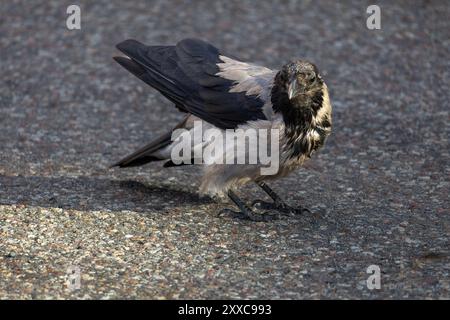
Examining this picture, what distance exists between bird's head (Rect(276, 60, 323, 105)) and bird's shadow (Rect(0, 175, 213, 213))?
127 centimetres

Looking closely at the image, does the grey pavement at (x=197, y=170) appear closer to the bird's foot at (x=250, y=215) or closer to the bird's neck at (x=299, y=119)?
the bird's foot at (x=250, y=215)

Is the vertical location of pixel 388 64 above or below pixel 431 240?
above

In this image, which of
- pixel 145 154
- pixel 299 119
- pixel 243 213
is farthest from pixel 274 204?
pixel 145 154

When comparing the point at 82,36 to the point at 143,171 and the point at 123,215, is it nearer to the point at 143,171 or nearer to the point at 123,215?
the point at 143,171

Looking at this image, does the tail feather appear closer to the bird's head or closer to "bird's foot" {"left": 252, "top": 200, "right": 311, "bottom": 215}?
"bird's foot" {"left": 252, "top": 200, "right": 311, "bottom": 215}

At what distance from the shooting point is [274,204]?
22.8 feet

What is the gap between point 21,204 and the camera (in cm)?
683

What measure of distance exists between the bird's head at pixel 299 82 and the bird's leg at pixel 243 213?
928 millimetres

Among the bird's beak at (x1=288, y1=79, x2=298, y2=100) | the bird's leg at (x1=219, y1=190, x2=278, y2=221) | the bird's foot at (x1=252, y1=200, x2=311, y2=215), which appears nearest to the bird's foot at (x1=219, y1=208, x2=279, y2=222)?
the bird's leg at (x1=219, y1=190, x2=278, y2=221)

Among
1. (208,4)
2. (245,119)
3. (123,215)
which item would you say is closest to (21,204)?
(123,215)

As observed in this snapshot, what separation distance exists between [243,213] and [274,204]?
1.02 ft

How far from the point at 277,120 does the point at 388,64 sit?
437 cm

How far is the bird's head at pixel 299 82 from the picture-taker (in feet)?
20.7

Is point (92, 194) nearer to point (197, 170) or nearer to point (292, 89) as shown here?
point (197, 170)
